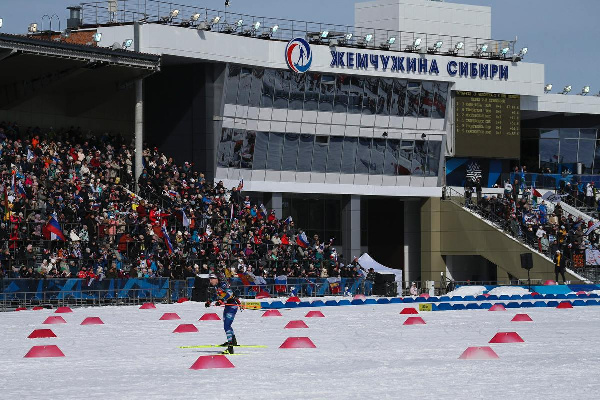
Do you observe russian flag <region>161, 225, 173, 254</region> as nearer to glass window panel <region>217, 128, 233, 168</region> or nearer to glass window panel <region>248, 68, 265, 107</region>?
glass window panel <region>217, 128, 233, 168</region>

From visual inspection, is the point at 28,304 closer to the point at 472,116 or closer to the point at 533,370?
the point at 533,370

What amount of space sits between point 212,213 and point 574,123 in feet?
113

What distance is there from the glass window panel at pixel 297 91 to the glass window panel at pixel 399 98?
20.1 ft

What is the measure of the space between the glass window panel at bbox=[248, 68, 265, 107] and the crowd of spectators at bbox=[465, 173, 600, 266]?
14663mm

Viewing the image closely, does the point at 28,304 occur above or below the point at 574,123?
below

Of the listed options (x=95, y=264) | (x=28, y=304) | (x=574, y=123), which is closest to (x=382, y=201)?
(x=574, y=123)

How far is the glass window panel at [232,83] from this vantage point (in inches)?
2532

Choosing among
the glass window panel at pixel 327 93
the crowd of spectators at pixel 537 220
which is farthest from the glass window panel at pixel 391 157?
the glass window panel at pixel 327 93

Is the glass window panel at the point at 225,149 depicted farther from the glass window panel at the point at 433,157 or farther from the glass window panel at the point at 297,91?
the glass window panel at the point at 433,157

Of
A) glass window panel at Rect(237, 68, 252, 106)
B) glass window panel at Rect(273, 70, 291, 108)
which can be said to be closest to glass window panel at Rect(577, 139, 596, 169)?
glass window panel at Rect(273, 70, 291, 108)

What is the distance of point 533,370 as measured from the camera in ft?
66.8

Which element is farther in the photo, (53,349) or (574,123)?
(574,123)

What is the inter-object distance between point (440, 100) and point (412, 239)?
8.32m

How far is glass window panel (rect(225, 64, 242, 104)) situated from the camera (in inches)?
2532
